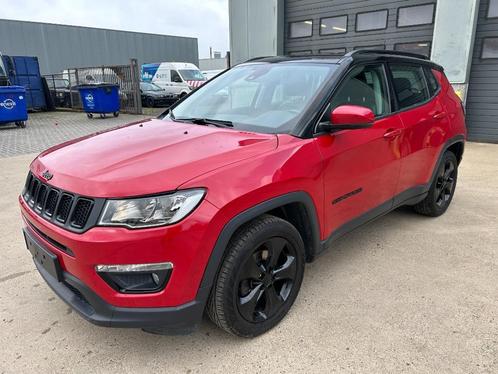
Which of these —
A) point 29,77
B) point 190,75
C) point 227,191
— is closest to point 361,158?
point 227,191

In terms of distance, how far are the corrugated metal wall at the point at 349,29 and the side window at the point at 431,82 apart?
18.9 ft

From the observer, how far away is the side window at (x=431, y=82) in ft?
12.6

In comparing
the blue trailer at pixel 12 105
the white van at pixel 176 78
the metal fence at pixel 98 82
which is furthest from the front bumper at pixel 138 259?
the white van at pixel 176 78

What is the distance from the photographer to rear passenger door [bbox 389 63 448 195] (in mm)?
3315

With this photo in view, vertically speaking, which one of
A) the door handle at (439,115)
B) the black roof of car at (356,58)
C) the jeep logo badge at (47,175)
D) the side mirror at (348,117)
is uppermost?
the black roof of car at (356,58)

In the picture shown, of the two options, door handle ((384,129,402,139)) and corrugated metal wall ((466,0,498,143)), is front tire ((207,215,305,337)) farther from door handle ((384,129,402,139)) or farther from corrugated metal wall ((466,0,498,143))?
corrugated metal wall ((466,0,498,143))

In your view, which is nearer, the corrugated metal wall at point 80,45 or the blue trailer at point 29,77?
the blue trailer at point 29,77

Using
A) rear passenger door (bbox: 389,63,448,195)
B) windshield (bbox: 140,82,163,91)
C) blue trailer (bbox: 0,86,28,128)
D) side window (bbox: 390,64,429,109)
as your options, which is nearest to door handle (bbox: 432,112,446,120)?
rear passenger door (bbox: 389,63,448,195)

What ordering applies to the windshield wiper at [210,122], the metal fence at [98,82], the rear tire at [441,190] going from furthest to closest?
the metal fence at [98,82]
the rear tire at [441,190]
the windshield wiper at [210,122]

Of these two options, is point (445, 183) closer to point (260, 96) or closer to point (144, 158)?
point (260, 96)

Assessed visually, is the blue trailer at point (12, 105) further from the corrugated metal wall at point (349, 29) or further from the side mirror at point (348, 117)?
the side mirror at point (348, 117)

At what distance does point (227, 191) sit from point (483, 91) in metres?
8.51

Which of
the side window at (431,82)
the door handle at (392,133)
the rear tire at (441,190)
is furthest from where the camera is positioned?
the rear tire at (441,190)

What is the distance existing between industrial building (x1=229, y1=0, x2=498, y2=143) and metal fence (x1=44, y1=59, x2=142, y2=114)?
18.1ft
